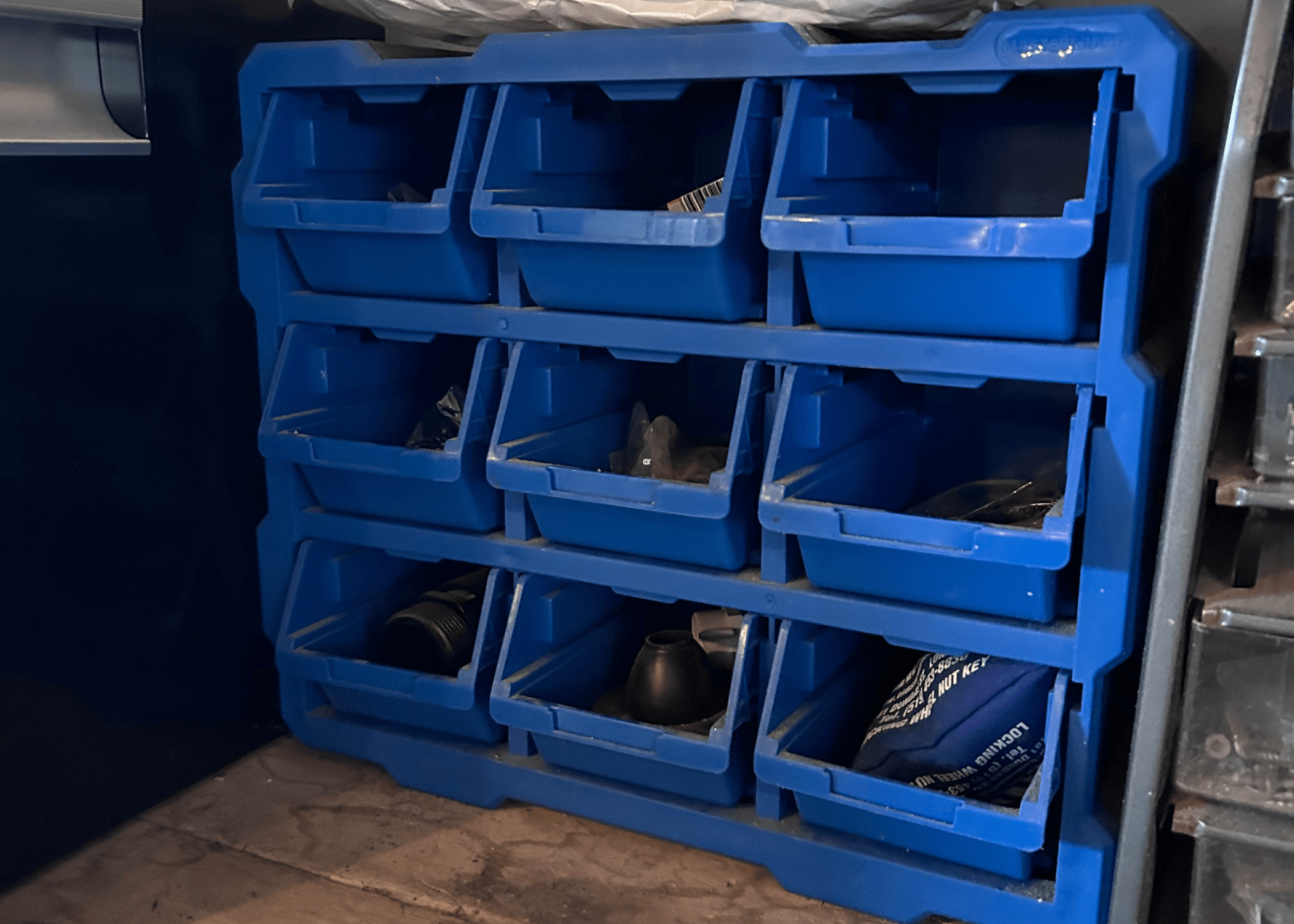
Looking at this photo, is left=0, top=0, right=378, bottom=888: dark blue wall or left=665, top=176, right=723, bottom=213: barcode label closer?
left=0, top=0, right=378, bottom=888: dark blue wall

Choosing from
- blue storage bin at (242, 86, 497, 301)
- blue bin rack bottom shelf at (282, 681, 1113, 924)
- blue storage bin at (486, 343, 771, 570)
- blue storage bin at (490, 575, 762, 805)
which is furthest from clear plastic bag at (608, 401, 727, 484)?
blue bin rack bottom shelf at (282, 681, 1113, 924)

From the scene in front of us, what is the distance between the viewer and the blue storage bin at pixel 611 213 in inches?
63.7

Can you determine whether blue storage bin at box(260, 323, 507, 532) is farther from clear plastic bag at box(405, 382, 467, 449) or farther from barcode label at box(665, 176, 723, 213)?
barcode label at box(665, 176, 723, 213)

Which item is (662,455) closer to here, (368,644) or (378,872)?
(368,644)

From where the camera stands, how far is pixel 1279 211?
4.35 ft

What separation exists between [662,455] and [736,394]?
0.28 meters

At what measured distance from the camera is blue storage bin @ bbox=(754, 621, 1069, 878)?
1551 millimetres

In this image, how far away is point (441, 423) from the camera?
85.4 inches

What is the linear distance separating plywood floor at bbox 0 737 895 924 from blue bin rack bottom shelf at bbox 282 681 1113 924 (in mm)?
30

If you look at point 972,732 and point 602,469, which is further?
point 602,469

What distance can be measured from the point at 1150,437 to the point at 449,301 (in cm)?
105

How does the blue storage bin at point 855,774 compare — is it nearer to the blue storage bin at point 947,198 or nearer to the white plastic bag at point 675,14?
the blue storage bin at point 947,198

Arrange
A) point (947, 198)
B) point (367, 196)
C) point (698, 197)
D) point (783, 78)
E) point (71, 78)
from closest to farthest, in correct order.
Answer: point (783, 78) → point (71, 78) → point (698, 197) → point (947, 198) → point (367, 196)

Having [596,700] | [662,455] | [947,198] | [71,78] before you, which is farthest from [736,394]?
[71,78]
